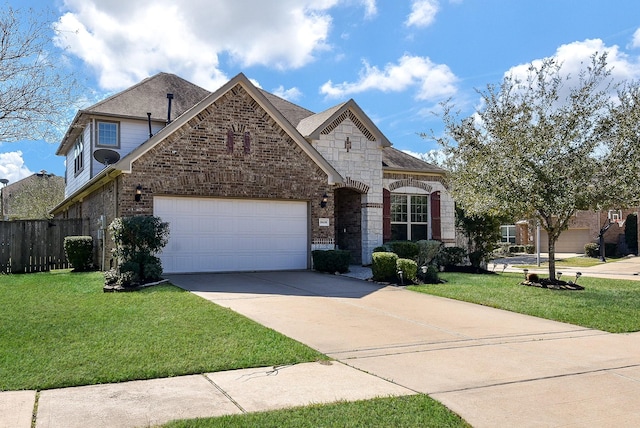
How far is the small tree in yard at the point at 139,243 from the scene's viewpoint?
12797 millimetres

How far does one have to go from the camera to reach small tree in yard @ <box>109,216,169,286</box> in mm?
12797

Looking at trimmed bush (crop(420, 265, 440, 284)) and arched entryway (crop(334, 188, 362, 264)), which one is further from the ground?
arched entryway (crop(334, 188, 362, 264))

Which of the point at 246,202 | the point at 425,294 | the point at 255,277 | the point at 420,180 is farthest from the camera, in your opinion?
the point at 420,180

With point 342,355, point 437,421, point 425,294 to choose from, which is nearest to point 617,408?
point 437,421

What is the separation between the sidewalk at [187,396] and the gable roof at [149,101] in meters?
16.3

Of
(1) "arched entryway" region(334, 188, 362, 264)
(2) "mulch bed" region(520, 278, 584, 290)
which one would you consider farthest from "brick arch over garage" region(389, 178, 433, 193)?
(2) "mulch bed" region(520, 278, 584, 290)

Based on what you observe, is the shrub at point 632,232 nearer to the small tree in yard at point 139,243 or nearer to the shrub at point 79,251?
the small tree in yard at point 139,243

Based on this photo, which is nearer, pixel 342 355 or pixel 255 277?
pixel 342 355

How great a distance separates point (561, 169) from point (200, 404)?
1112cm

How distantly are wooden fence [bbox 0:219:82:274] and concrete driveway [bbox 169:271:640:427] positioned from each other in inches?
313

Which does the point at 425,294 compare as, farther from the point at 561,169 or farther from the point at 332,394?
the point at 332,394

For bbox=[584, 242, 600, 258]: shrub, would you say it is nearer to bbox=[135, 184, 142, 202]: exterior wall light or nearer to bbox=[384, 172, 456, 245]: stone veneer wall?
bbox=[384, 172, 456, 245]: stone veneer wall

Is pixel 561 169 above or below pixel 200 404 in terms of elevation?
above

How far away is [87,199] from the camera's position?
1989 cm
